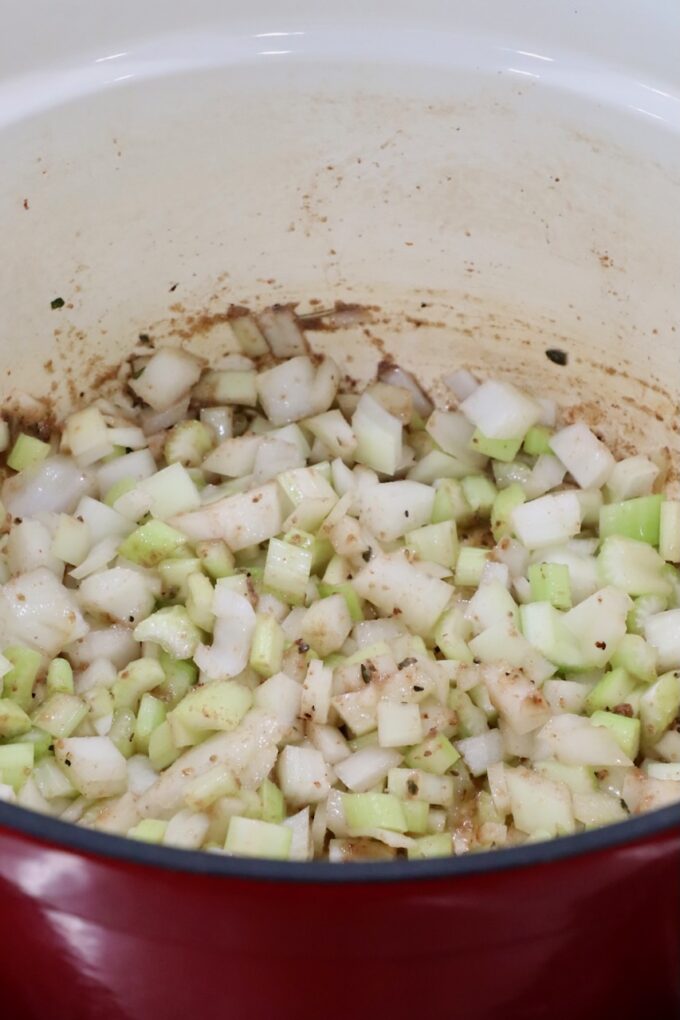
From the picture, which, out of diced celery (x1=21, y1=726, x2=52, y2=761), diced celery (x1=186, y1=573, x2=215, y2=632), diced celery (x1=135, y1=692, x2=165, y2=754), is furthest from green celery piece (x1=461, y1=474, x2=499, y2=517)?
diced celery (x1=21, y1=726, x2=52, y2=761)

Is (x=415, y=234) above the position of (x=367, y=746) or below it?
above

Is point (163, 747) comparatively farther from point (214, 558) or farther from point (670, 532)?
point (670, 532)

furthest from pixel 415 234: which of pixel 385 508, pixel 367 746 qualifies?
pixel 367 746

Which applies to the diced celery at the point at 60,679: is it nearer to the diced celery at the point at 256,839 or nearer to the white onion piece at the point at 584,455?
the diced celery at the point at 256,839

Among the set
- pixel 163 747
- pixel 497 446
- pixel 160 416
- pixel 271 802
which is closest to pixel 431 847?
pixel 271 802

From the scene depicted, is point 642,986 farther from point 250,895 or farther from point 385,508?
point 385,508

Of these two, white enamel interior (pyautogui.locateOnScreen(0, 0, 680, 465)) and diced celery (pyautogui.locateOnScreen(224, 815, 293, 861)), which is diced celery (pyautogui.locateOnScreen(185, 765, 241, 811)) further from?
white enamel interior (pyautogui.locateOnScreen(0, 0, 680, 465))
